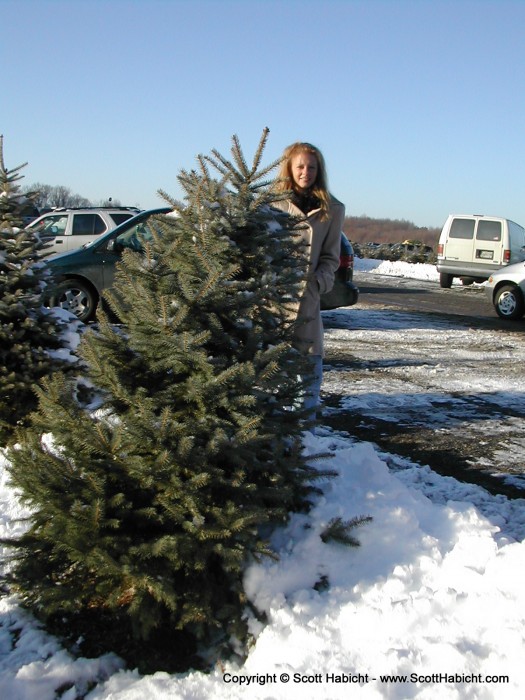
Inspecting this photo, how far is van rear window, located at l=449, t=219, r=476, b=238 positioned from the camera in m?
20.0

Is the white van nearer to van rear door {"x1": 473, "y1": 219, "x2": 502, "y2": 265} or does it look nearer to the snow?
van rear door {"x1": 473, "y1": 219, "x2": 502, "y2": 265}

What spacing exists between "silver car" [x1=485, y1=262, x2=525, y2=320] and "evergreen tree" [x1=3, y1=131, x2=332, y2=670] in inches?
451

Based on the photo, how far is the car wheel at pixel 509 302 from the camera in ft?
45.1

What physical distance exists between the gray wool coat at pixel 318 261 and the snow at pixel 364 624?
3.32 ft

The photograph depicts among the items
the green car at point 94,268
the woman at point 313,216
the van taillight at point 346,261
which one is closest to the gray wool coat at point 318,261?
the woman at point 313,216

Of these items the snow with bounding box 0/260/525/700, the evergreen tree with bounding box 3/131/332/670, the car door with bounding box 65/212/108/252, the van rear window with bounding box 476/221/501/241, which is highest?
the van rear window with bounding box 476/221/501/241

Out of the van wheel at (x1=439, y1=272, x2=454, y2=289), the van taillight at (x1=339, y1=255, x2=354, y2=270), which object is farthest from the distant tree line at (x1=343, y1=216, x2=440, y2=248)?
the van taillight at (x1=339, y1=255, x2=354, y2=270)

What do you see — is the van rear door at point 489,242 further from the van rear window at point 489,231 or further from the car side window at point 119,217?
the car side window at point 119,217

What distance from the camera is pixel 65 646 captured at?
306 cm

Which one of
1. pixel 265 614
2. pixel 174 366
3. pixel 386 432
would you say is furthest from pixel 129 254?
pixel 386 432

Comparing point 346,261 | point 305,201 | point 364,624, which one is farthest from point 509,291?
point 364,624

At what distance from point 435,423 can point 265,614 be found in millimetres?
3524

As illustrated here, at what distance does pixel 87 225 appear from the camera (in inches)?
595

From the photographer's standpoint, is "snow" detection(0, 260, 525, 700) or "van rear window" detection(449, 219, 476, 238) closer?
"snow" detection(0, 260, 525, 700)
